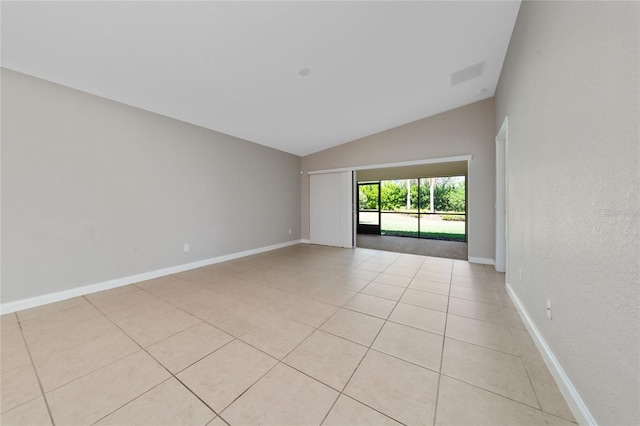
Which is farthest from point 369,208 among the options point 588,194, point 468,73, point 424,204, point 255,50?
point 588,194

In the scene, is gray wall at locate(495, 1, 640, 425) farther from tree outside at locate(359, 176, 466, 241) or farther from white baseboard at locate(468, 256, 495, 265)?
tree outside at locate(359, 176, 466, 241)

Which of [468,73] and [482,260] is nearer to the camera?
[468,73]

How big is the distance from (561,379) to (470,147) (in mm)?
3865

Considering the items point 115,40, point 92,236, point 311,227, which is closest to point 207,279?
point 92,236

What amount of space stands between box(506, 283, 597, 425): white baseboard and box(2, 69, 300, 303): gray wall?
453cm

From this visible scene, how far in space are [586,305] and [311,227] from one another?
549 centimetres

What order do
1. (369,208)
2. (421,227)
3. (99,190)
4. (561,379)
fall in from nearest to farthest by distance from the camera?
(561,379)
(99,190)
(369,208)
(421,227)

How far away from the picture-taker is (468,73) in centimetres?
316

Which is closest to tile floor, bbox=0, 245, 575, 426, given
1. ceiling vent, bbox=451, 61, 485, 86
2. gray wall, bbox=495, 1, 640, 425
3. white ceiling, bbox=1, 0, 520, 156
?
gray wall, bbox=495, 1, 640, 425

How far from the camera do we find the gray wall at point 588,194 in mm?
867

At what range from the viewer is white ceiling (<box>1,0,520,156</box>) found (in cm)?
188

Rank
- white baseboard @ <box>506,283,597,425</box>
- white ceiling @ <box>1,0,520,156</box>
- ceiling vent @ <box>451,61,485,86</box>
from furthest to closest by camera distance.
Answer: ceiling vent @ <box>451,61,485,86</box> → white ceiling @ <box>1,0,520,156</box> → white baseboard @ <box>506,283,597,425</box>

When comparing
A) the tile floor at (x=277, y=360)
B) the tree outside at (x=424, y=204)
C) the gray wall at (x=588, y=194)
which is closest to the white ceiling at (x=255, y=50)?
the gray wall at (x=588, y=194)

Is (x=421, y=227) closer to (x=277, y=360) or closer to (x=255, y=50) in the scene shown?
(x=255, y=50)
